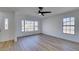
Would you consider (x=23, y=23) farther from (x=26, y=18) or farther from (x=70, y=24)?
(x=70, y=24)

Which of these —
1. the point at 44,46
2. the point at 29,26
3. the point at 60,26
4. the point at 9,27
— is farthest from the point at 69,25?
the point at 29,26

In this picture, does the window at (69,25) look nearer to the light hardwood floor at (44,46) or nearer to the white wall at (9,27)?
the light hardwood floor at (44,46)

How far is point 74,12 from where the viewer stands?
6.29 m

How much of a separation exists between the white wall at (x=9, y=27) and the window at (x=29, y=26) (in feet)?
8.70

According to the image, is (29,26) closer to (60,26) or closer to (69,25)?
(60,26)

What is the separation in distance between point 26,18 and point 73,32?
18.4ft

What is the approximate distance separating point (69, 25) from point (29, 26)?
16.9 ft

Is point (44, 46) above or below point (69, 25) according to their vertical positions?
below

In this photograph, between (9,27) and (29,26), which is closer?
(9,27)

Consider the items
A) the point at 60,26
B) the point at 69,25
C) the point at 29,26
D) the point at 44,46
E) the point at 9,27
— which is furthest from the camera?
the point at 29,26

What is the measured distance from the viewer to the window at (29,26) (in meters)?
9.72

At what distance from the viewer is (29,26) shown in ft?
34.3

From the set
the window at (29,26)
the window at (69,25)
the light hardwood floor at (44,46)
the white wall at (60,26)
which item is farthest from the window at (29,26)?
the window at (69,25)
